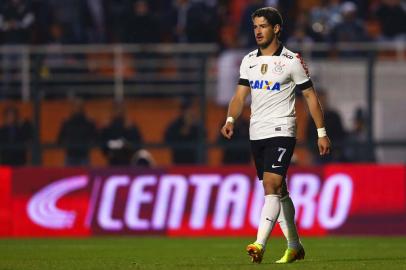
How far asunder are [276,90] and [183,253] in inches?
145

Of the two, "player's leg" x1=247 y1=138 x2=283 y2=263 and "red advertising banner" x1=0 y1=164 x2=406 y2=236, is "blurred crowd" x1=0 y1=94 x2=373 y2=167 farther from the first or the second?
"player's leg" x1=247 y1=138 x2=283 y2=263

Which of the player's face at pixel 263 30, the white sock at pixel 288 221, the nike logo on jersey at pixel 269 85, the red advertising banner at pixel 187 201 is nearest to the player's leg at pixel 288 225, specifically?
the white sock at pixel 288 221

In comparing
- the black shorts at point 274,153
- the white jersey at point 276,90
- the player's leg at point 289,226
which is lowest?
the player's leg at point 289,226

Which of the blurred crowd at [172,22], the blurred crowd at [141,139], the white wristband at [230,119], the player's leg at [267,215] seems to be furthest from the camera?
the blurred crowd at [172,22]

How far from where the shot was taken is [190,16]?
22.8m

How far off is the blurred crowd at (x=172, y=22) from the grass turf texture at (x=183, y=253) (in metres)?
5.50

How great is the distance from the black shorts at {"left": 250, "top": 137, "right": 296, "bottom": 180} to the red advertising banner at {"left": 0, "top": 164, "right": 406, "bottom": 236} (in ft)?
26.5

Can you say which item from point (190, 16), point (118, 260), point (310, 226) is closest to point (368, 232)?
point (310, 226)

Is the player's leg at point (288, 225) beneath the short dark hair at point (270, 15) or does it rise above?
beneath

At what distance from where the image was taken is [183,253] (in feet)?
45.4

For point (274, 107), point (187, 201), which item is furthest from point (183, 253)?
point (187, 201)

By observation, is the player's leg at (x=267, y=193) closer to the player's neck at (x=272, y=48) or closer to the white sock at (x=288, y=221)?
the white sock at (x=288, y=221)

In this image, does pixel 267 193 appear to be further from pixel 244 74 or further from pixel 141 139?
pixel 141 139

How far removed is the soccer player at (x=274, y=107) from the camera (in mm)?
10656
